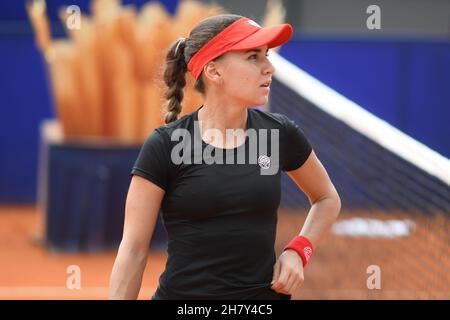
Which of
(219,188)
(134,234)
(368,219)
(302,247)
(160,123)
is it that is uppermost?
(219,188)

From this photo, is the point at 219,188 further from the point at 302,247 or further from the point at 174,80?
the point at 174,80

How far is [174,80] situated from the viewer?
2799 mm

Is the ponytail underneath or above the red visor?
underneath

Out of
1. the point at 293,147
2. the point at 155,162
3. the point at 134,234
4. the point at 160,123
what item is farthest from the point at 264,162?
the point at 160,123

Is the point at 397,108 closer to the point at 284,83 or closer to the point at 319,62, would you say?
the point at 319,62

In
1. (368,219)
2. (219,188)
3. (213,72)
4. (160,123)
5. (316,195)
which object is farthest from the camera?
(368,219)

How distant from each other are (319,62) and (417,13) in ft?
25.3

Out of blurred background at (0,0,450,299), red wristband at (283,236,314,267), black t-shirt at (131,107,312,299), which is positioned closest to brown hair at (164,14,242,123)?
black t-shirt at (131,107,312,299)

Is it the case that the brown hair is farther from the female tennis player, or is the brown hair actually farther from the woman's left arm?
the woman's left arm

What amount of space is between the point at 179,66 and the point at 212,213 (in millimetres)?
530

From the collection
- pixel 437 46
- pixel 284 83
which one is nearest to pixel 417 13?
pixel 437 46

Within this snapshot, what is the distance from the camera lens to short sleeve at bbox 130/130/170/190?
2469 mm

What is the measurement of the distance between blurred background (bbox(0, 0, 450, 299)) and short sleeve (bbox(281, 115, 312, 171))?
1.67 meters
